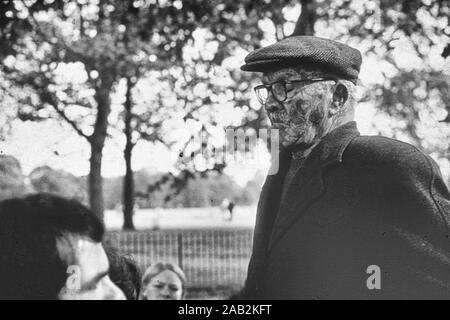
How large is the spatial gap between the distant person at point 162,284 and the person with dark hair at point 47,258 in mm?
246

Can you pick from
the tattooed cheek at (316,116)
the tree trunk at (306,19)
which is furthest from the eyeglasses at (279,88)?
the tree trunk at (306,19)

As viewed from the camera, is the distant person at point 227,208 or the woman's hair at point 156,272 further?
the distant person at point 227,208

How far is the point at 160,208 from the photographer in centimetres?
305

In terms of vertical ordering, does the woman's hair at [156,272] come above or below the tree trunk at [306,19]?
below

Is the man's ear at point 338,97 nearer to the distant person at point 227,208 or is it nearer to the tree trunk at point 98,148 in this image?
the distant person at point 227,208

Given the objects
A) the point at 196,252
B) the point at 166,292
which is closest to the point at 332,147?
the point at 166,292

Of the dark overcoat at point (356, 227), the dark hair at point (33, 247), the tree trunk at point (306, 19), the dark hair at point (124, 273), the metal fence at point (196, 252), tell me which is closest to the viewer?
the dark overcoat at point (356, 227)

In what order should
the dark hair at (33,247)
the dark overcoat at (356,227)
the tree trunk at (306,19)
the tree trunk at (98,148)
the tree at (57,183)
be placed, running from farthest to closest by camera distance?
the tree trunk at (306,19) → the tree trunk at (98,148) → the tree at (57,183) → the dark hair at (33,247) → the dark overcoat at (356,227)

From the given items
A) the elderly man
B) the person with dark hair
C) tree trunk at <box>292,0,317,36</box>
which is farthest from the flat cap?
the person with dark hair

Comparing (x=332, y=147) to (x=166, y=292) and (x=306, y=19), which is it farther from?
(x=166, y=292)

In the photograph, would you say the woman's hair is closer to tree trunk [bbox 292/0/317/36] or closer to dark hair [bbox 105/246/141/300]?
dark hair [bbox 105/246/141/300]

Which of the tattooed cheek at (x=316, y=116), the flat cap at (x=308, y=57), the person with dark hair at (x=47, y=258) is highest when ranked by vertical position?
the flat cap at (x=308, y=57)

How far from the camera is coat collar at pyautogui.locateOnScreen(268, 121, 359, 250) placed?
6.22 feet

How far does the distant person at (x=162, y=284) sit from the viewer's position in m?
2.45
